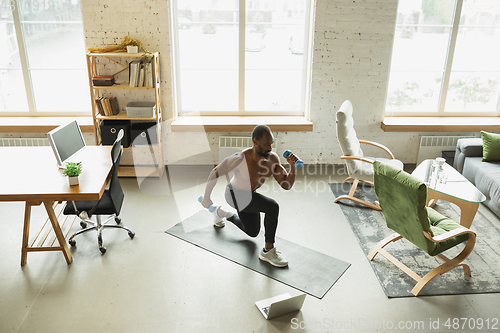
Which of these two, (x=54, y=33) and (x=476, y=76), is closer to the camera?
(x=54, y=33)

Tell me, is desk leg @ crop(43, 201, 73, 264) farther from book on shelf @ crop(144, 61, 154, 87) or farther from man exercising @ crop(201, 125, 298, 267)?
book on shelf @ crop(144, 61, 154, 87)

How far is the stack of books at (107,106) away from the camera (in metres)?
5.00

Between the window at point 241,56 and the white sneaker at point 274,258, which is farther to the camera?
the window at point 241,56

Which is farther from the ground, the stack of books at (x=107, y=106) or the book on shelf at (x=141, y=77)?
the book on shelf at (x=141, y=77)

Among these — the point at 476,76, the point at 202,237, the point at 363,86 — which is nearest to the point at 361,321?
the point at 202,237

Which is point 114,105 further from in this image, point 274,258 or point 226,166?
point 274,258

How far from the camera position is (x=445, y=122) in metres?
5.50

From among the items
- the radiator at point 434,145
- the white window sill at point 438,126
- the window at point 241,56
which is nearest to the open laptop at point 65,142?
the window at point 241,56

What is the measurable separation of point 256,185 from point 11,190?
202 cm

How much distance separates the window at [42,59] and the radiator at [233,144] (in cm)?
194

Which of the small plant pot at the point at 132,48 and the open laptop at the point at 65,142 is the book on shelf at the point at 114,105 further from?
the open laptop at the point at 65,142

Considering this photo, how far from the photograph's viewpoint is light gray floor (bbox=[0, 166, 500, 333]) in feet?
9.64

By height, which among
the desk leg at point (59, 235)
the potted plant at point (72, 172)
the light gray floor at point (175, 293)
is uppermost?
the potted plant at point (72, 172)

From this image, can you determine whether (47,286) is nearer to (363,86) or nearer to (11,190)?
(11,190)
